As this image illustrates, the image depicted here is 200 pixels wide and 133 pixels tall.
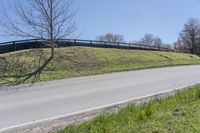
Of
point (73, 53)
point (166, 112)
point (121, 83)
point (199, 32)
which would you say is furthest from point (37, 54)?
point (199, 32)

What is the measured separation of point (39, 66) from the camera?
2397 centimetres

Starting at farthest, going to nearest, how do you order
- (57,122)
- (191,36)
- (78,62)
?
(191,36) < (78,62) < (57,122)

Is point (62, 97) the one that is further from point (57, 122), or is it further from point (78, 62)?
point (78, 62)

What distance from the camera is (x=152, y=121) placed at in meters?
7.75

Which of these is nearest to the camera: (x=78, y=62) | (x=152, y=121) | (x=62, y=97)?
(x=152, y=121)

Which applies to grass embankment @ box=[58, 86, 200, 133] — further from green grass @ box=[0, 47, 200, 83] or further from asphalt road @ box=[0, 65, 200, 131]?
green grass @ box=[0, 47, 200, 83]

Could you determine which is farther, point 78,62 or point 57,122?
point 78,62

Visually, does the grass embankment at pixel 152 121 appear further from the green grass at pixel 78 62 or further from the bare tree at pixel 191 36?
the bare tree at pixel 191 36

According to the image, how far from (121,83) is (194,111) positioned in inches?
356

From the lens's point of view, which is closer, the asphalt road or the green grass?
the asphalt road

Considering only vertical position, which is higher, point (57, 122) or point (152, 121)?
point (152, 121)

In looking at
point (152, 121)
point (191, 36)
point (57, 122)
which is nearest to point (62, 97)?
point (57, 122)

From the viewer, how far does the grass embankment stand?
23.4 ft

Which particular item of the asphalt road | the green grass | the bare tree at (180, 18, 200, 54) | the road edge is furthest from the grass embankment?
the bare tree at (180, 18, 200, 54)
